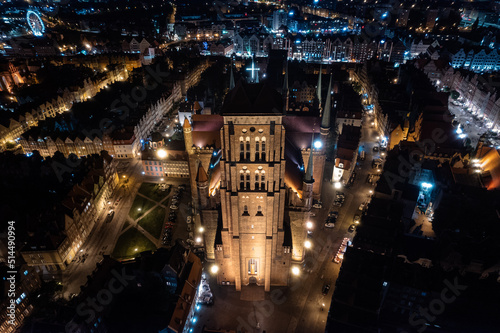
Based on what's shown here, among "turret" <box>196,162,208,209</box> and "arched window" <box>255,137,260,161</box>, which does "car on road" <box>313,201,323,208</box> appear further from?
"arched window" <box>255,137,260,161</box>

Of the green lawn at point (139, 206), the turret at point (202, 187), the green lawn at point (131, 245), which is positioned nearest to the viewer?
the turret at point (202, 187)

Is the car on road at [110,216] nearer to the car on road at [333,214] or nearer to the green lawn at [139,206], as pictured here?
the green lawn at [139,206]

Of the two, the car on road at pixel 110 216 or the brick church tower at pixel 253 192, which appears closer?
the brick church tower at pixel 253 192

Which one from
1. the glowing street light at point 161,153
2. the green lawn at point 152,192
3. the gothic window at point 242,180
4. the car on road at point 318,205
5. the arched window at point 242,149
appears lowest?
the green lawn at point 152,192

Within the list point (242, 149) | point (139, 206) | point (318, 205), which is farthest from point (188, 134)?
point (318, 205)

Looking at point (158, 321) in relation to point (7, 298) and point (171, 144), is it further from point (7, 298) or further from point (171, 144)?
point (171, 144)

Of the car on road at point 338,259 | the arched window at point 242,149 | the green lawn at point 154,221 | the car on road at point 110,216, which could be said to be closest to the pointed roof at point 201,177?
the arched window at point 242,149

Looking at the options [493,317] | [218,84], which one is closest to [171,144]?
[218,84]

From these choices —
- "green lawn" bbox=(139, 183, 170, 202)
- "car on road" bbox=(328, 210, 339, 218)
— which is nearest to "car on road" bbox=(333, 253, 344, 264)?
"car on road" bbox=(328, 210, 339, 218)
